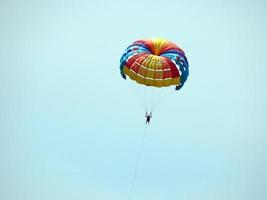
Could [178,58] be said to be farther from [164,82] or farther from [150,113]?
[150,113]

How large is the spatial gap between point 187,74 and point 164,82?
2.23m

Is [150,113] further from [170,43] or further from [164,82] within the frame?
[170,43]

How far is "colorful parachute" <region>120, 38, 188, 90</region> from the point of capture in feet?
145

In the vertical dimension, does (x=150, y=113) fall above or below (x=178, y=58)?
below

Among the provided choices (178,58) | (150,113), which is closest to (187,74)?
(178,58)

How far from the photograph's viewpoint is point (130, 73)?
149ft

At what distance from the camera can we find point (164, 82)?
1763 inches

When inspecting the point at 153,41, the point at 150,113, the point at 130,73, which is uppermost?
the point at 153,41

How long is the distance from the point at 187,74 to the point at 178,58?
5.42ft

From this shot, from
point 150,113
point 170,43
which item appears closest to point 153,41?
point 170,43

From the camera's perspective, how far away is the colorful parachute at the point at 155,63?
4431cm

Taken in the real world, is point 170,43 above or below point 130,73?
above

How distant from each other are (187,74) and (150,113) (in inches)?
176

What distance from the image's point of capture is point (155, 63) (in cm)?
4422
